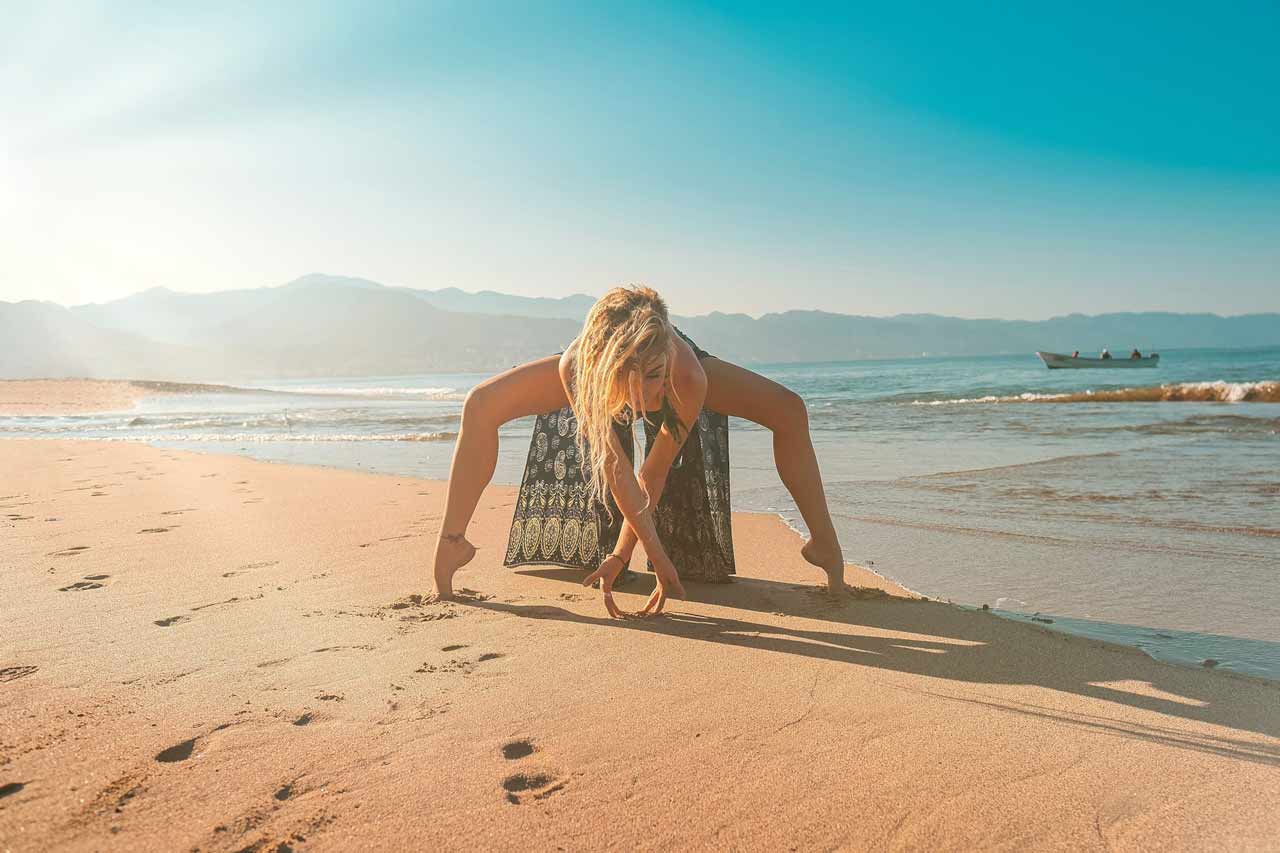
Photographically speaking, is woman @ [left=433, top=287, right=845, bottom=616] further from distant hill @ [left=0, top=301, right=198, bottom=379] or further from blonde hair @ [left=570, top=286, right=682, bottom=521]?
distant hill @ [left=0, top=301, right=198, bottom=379]

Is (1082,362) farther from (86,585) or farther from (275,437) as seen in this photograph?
(86,585)

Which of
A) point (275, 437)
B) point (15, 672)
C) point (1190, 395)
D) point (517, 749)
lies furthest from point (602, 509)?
point (1190, 395)

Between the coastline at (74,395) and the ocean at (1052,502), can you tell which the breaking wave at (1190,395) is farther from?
the coastline at (74,395)

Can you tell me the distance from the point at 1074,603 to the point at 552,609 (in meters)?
2.29

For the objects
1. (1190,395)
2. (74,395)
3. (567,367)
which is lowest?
(1190,395)

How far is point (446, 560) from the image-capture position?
11.6 feet

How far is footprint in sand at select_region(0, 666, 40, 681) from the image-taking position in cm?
248

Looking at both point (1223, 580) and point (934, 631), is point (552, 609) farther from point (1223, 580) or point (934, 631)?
point (1223, 580)

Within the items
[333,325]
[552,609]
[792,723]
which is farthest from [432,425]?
[333,325]

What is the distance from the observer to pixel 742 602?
11.7 feet

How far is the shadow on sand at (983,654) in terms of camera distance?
86.4 inches

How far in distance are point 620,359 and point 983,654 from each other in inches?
64.9

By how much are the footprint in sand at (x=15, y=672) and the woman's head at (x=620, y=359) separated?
6.46ft

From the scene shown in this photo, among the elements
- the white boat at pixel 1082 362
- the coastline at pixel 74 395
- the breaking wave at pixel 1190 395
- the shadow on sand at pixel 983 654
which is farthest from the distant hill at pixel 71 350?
the shadow on sand at pixel 983 654
